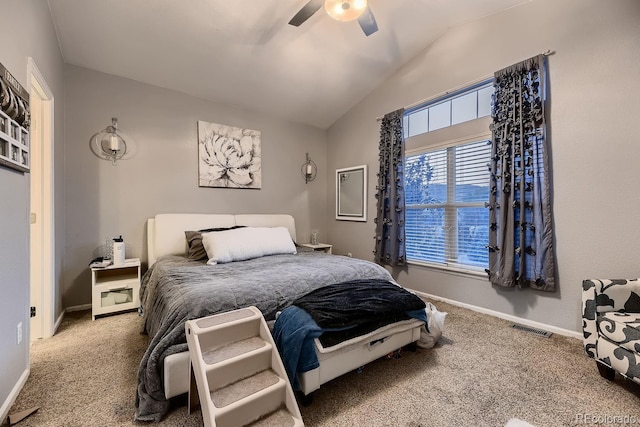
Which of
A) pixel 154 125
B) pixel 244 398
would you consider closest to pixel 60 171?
pixel 154 125

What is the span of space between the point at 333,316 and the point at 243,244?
159 centimetres

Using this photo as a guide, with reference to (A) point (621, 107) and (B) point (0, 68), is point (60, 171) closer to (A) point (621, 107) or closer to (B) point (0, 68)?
(B) point (0, 68)

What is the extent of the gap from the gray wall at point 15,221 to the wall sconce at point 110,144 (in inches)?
39.9

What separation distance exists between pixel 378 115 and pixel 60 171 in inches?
152

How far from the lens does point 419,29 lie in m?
3.15

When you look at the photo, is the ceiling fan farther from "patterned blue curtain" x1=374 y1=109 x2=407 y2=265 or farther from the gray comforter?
the gray comforter

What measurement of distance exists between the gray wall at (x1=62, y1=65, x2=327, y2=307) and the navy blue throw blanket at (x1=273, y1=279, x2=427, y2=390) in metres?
2.51

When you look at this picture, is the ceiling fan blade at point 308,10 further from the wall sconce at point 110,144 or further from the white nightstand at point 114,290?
the white nightstand at point 114,290

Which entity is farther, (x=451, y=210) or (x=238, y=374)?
(x=451, y=210)

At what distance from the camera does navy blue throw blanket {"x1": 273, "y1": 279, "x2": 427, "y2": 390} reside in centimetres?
152

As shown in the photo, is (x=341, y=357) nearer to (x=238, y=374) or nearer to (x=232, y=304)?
(x=238, y=374)

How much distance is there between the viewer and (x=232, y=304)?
1735 mm

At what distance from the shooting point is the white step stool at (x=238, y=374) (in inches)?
49.9

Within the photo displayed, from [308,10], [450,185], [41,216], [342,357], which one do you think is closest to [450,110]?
[450,185]
